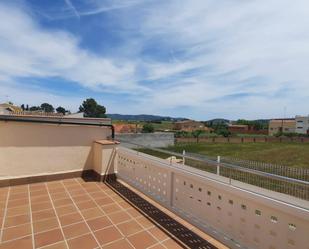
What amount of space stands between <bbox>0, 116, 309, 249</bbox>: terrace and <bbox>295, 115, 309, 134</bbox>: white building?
60.6 m

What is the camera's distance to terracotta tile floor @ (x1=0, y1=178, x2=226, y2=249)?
1911 millimetres

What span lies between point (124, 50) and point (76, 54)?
195cm

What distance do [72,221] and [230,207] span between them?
1.67m

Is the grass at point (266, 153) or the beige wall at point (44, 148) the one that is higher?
the beige wall at point (44, 148)

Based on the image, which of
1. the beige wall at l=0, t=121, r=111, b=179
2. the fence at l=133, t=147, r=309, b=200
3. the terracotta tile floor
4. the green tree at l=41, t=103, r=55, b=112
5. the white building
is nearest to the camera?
the fence at l=133, t=147, r=309, b=200

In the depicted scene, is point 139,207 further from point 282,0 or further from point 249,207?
point 282,0

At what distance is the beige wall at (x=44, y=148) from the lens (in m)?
3.38

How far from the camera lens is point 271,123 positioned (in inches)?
2237

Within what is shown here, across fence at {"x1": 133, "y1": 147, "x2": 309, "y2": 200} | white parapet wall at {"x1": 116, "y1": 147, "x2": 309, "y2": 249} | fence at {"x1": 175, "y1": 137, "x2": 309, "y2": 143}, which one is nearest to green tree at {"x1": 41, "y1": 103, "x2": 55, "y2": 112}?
white parapet wall at {"x1": 116, "y1": 147, "x2": 309, "y2": 249}

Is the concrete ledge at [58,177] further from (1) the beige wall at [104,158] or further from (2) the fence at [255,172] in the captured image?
(2) the fence at [255,172]

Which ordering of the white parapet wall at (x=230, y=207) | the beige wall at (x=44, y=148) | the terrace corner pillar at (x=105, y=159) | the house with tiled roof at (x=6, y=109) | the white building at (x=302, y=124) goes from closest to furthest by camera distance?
the white parapet wall at (x=230, y=207), the beige wall at (x=44, y=148), the terrace corner pillar at (x=105, y=159), the house with tiled roof at (x=6, y=109), the white building at (x=302, y=124)

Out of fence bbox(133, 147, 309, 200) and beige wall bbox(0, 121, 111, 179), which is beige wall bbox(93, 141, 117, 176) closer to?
beige wall bbox(0, 121, 111, 179)

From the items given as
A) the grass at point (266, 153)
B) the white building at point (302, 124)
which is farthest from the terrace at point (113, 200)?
the white building at point (302, 124)

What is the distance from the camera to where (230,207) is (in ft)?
5.84
